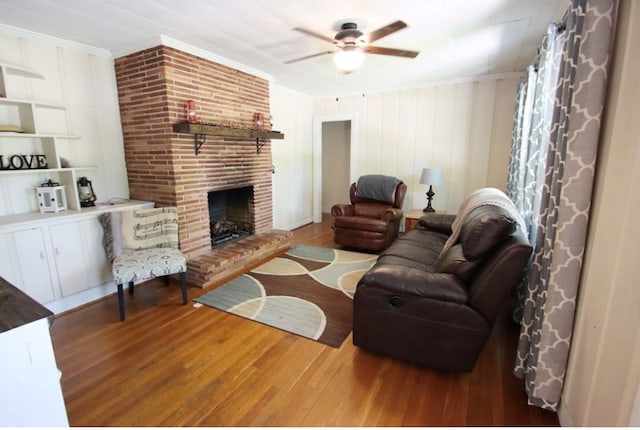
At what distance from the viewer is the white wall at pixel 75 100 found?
8.32ft

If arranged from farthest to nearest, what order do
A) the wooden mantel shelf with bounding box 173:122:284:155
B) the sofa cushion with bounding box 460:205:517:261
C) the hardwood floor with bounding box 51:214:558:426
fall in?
the wooden mantel shelf with bounding box 173:122:284:155
the sofa cushion with bounding box 460:205:517:261
the hardwood floor with bounding box 51:214:558:426

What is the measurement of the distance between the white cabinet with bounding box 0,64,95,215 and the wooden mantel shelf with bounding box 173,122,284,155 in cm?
97

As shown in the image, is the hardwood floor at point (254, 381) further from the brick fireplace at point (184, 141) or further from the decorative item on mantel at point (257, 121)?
the decorative item on mantel at point (257, 121)

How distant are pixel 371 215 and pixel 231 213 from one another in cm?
212

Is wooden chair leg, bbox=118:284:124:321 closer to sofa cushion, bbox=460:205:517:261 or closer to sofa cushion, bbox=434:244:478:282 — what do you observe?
sofa cushion, bbox=434:244:478:282

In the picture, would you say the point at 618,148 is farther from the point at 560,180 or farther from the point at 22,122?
the point at 22,122

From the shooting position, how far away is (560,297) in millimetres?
1422

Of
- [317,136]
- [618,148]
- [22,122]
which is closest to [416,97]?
[317,136]

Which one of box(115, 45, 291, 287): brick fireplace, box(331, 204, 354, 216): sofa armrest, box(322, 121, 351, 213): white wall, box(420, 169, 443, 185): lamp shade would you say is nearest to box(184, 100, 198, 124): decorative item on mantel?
box(115, 45, 291, 287): brick fireplace

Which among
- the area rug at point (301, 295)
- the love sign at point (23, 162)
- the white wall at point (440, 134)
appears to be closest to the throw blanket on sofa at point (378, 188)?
the white wall at point (440, 134)

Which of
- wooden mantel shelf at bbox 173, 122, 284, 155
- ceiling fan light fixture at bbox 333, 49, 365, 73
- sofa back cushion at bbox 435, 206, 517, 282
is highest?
ceiling fan light fixture at bbox 333, 49, 365, 73

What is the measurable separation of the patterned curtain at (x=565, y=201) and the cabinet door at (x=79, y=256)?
3.49 m

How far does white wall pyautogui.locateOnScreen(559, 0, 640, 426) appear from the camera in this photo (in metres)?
1.01

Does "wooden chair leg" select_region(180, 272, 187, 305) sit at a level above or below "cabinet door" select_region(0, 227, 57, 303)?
below
